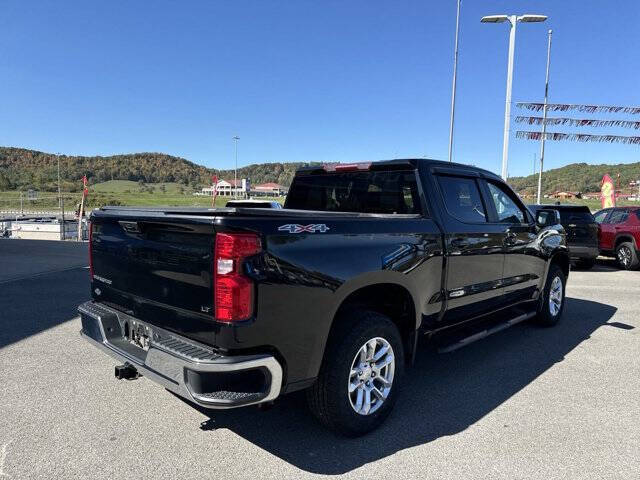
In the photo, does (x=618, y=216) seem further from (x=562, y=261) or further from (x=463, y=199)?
(x=463, y=199)

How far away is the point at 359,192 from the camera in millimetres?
4391

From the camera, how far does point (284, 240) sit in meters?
2.67

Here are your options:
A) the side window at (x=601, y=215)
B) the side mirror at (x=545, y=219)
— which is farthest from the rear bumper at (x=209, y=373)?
the side window at (x=601, y=215)

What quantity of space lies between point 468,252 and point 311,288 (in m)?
1.90

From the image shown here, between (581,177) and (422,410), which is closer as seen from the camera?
(422,410)

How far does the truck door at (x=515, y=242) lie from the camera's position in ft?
15.5

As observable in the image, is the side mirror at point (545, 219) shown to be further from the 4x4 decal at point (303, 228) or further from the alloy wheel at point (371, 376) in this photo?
the 4x4 decal at point (303, 228)

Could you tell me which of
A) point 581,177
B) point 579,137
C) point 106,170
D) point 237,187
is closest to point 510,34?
point 579,137

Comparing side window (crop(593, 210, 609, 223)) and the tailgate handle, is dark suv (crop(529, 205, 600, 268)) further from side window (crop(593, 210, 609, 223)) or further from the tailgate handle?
the tailgate handle

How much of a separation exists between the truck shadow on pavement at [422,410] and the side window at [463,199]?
144 cm

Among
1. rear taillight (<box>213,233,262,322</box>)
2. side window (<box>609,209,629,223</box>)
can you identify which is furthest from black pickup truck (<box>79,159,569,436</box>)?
side window (<box>609,209,629,223</box>)

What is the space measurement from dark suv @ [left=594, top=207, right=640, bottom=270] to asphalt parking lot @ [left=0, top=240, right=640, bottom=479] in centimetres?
789

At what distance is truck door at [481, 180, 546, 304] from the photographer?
474 centimetres

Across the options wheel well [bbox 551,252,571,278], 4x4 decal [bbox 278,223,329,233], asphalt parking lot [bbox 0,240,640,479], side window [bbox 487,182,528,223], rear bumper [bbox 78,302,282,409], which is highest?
side window [bbox 487,182,528,223]
